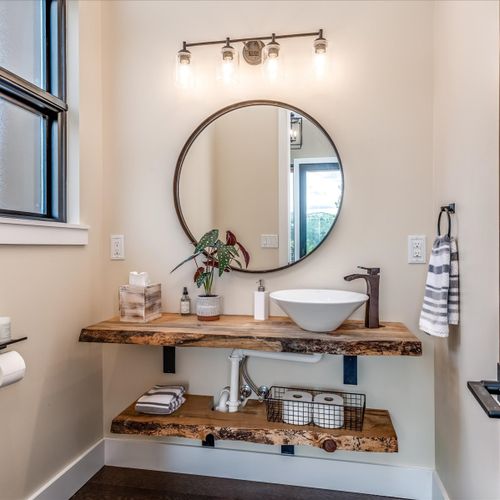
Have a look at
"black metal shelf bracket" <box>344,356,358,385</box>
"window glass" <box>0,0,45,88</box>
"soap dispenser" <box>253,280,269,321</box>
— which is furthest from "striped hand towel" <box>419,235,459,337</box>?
"window glass" <box>0,0,45,88</box>

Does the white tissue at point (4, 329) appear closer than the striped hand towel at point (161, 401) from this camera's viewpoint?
Yes

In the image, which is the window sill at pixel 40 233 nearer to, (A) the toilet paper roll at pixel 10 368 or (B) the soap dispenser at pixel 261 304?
(A) the toilet paper roll at pixel 10 368

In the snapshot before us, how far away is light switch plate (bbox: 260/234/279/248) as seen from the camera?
189 centimetres

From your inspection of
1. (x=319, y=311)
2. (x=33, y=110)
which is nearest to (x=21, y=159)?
(x=33, y=110)

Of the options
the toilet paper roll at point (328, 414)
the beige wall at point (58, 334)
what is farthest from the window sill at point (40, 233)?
the toilet paper roll at point (328, 414)

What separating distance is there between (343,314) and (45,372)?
1296 millimetres

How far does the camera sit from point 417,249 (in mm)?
1753

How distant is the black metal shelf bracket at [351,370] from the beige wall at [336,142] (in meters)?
0.04

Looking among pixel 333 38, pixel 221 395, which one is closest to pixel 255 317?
pixel 221 395

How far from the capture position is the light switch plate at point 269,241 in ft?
6.19

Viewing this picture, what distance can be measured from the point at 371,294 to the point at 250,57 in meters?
1.30

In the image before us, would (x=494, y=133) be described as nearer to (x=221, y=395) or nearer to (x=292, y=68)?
(x=292, y=68)

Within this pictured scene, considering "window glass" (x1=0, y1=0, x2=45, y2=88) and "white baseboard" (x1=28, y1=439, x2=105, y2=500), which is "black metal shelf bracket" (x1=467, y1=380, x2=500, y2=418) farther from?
"window glass" (x1=0, y1=0, x2=45, y2=88)

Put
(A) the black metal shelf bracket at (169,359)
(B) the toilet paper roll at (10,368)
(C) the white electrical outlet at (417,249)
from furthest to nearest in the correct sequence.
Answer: (A) the black metal shelf bracket at (169,359) → (C) the white electrical outlet at (417,249) → (B) the toilet paper roll at (10,368)
